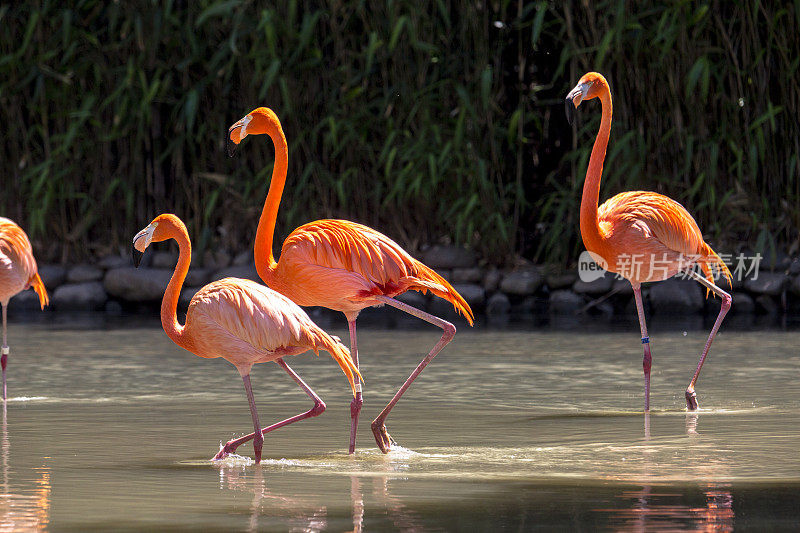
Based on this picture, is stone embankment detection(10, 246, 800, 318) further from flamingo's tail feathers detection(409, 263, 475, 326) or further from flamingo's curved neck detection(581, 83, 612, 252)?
flamingo's tail feathers detection(409, 263, 475, 326)

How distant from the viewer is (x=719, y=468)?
16.8 feet

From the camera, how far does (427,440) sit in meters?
5.91

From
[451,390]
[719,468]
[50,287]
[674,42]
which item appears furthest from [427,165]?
[719,468]

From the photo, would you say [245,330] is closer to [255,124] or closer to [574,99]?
[255,124]

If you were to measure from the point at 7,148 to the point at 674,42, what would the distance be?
582cm

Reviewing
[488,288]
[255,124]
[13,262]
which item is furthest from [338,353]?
[488,288]

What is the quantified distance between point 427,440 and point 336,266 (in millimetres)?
775

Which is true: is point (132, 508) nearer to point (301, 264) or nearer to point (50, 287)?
point (301, 264)

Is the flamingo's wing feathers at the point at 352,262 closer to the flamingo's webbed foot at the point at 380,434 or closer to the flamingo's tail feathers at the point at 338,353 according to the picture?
the flamingo's tail feathers at the point at 338,353

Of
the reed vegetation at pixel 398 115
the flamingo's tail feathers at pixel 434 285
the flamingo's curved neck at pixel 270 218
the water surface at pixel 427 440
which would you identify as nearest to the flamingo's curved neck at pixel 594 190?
the water surface at pixel 427 440

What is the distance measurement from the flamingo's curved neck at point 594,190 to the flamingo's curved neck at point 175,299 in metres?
2.07

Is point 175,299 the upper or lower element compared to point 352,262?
lower

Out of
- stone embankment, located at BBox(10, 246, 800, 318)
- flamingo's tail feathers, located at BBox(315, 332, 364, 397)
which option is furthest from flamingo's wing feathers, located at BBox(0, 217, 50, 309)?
stone embankment, located at BBox(10, 246, 800, 318)

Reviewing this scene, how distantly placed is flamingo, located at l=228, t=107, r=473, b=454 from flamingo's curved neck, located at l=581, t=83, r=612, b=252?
110 centimetres
